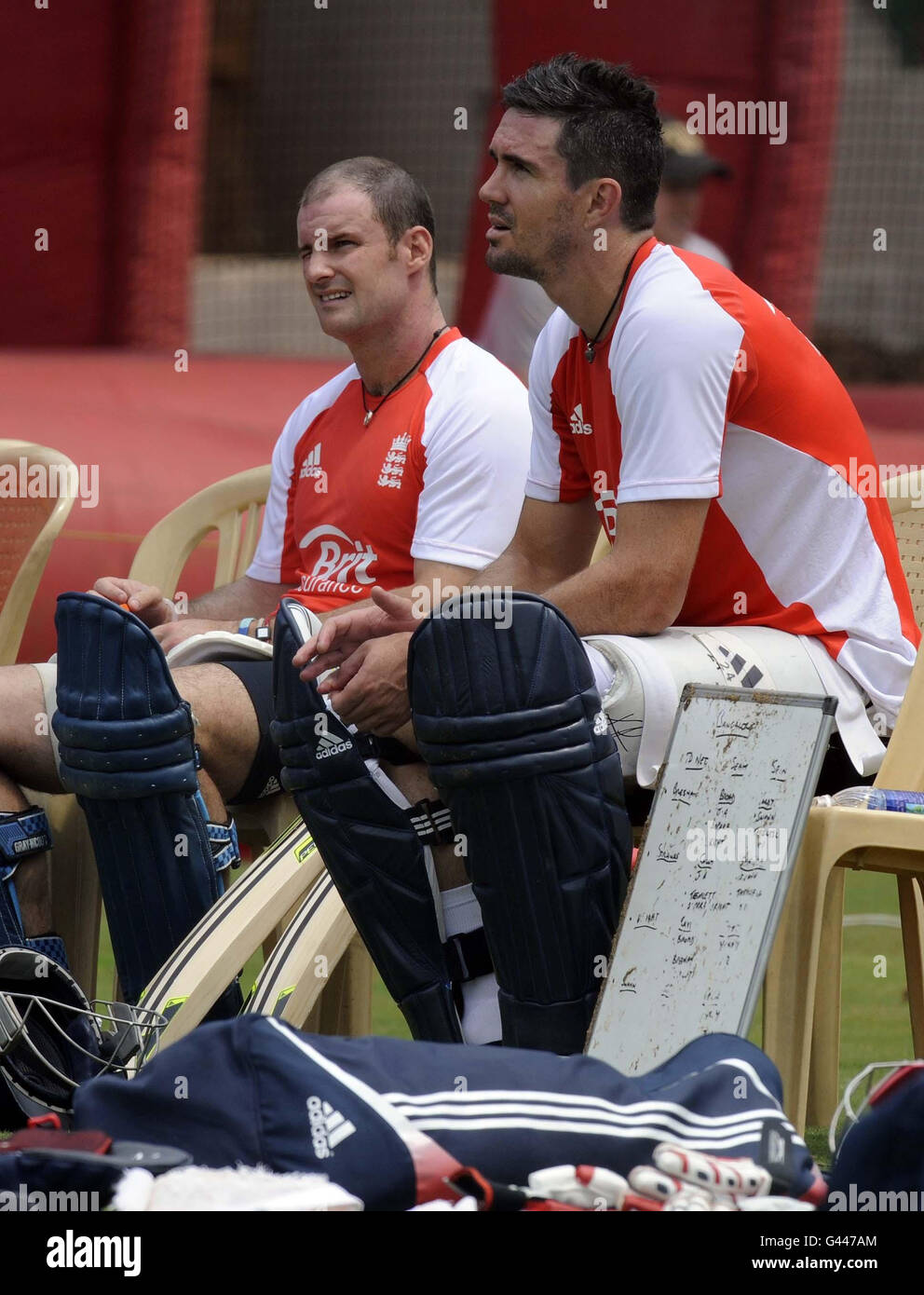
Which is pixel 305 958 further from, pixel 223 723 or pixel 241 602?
pixel 241 602

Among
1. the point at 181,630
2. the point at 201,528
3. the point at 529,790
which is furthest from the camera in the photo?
the point at 201,528

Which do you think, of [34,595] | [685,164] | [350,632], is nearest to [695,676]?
[350,632]

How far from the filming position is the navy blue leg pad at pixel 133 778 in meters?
1.62

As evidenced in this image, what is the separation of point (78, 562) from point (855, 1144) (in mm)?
2903

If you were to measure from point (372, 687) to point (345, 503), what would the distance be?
2.07 feet

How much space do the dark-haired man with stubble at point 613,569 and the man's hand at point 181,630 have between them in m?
0.45

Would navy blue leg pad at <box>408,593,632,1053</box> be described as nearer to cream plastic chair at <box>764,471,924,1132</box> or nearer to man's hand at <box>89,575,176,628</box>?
→ cream plastic chair at <box>764,471,924,1132</box>

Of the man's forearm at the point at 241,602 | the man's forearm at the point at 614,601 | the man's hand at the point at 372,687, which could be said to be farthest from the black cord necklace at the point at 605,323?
the man's forearm at the point at 241,602

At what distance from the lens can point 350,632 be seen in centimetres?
154

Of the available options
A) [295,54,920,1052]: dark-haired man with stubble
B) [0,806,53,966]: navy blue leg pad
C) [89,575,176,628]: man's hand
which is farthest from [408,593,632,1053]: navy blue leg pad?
[89,575,176,628]: man's hand

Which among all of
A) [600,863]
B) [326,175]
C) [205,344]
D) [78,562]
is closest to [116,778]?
[600,863]

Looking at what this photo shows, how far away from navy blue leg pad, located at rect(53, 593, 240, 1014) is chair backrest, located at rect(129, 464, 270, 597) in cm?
71

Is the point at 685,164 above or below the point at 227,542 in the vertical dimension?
above

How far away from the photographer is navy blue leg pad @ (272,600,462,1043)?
150 centimetres
